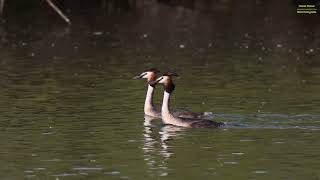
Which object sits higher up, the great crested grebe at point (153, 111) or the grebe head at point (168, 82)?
the grebe head at point (168, 82)

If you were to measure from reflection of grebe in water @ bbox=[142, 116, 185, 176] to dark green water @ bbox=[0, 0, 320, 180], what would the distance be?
0.02m

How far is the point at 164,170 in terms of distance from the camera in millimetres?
21031

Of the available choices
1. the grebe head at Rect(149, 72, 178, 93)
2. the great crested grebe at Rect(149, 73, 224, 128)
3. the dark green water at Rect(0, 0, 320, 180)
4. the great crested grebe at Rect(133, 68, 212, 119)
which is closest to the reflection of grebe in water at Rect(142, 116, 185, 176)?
the dark green water at Rect(0, 0, 320, 180)

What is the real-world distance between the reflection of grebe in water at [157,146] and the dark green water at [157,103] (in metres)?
0.02

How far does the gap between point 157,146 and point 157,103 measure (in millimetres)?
8739

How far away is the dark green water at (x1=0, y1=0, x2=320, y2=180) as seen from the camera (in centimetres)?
2167

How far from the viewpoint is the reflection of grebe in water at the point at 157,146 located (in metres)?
21.5

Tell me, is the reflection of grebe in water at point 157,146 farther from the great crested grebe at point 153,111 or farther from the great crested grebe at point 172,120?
the great crested grebe at point 153,111

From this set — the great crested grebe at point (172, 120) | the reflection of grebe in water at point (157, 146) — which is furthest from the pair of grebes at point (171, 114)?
the reflection of grebe in water at point (157, 146)

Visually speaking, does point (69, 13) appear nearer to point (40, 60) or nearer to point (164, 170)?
point (40, 60)

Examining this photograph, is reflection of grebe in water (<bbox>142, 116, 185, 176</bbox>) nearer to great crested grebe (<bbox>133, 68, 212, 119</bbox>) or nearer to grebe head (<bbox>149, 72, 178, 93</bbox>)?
great crested grebe (<bbox>133, 68, 212, 119</bbox>)

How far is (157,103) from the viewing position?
32.7 metres

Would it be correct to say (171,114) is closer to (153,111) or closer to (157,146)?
(153,111)

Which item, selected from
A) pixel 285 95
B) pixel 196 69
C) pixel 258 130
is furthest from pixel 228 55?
pixel 258 130
